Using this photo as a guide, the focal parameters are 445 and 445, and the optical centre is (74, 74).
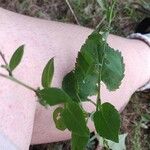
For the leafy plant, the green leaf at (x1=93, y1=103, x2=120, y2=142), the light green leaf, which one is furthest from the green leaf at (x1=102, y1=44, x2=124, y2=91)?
the light green leaf

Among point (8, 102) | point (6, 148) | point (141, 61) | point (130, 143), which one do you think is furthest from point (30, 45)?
point (130, 143)

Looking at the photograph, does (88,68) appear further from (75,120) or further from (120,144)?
(120,144)

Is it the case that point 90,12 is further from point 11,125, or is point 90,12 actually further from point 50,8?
point 11,125

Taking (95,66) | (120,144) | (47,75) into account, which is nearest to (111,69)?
(95,66)

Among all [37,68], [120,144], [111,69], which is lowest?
[120,144]

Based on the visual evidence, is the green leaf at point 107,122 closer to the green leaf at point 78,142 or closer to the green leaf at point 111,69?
the green leaf at point 78,142

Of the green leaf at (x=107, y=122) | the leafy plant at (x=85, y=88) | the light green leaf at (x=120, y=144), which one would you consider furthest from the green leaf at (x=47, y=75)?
the light green leaf at (x=120, y=144)

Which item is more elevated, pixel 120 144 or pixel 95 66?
pixel 95 66
